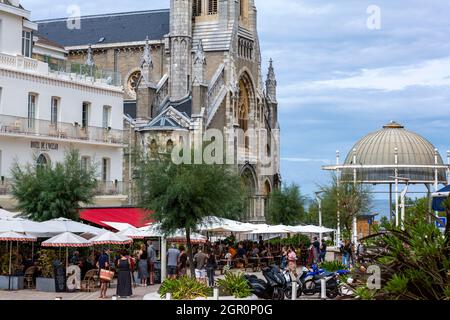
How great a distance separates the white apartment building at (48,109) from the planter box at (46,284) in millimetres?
10950

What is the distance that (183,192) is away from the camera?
3120 cm

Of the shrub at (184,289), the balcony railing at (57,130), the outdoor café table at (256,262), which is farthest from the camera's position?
the outdoor café table at (256,262)

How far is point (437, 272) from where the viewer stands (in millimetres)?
9086

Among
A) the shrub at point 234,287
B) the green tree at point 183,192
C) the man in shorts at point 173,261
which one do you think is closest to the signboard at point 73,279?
the man in shorts at point 173,261

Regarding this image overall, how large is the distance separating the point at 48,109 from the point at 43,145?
5.99 ft

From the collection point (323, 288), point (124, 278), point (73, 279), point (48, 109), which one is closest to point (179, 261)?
point (73, 279)

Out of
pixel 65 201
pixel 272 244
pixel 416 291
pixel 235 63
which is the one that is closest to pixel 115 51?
pixel 235 63

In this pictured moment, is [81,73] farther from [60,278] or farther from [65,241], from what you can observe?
[60,278]

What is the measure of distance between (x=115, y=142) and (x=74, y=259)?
52.8ft

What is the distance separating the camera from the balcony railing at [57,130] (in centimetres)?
3834

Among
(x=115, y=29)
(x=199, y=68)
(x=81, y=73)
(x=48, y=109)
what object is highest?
(x=115, y=29)

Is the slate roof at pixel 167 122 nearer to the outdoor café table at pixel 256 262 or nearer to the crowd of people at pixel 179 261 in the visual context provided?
the crowd of people at pixel 179 261
